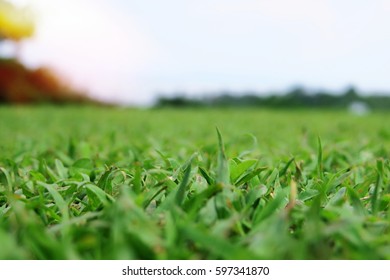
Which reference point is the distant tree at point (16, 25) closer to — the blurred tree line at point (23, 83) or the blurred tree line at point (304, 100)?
the blurred tree line at point (23, 83)

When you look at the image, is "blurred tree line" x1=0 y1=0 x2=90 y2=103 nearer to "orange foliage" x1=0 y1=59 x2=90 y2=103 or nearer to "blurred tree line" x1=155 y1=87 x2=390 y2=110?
"orange foliage" x1=0 y1=59 x2=90 y2=103

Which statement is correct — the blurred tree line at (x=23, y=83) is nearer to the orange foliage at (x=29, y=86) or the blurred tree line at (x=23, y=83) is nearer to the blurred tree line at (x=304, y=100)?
the orange foliage at (x=29, y=86)

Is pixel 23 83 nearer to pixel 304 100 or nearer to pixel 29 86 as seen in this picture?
pixel 29 86

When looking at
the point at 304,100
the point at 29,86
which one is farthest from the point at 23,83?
the point at 304,100

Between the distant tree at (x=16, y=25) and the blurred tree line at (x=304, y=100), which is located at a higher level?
the distant tree at (x=16, y=25)

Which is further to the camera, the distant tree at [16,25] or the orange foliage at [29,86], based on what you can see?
the orange foliage at [29,86]

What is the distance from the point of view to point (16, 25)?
42.2 ft

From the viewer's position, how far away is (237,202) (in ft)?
2.92

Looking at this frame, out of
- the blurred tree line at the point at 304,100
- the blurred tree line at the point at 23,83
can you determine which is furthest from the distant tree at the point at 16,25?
the blurred tree line at the point at 304,100

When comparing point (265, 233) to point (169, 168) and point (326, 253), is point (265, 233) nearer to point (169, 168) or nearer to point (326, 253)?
point (326, 253)

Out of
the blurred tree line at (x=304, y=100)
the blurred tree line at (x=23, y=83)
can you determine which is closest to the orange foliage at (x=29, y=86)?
the blurred tree line at (x=23, y=83)

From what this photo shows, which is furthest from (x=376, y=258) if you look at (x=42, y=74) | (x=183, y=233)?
(x=42, y=74)

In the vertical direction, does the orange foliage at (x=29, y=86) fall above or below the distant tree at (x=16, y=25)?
below

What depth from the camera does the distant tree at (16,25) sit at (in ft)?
38.5
